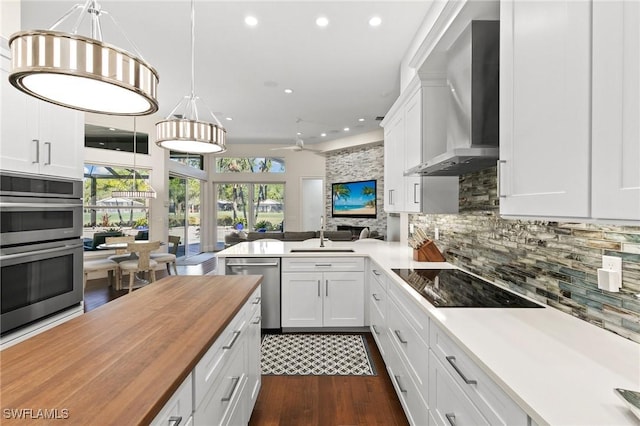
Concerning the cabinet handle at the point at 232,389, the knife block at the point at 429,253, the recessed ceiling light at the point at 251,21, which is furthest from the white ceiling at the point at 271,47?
the cabinet handle at the point at 232,389

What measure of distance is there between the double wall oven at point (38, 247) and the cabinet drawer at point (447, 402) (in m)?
2.37

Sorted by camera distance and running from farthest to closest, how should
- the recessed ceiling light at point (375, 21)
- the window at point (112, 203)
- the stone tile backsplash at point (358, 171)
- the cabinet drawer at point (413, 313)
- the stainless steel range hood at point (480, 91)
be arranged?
the stone tile backsplash at point (358, 171)
the window at point (112, 203)
the recessed ceiling light at point (375, 21)
the stainless steel range hood at point (480, 91)
the cabinet drawer at point (413, 313)

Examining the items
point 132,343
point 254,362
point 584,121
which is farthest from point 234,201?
point 584,121

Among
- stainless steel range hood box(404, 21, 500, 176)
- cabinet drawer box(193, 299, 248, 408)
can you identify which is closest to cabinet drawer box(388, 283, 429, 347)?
stainless steel range hood box(404, 21, 500, 176)

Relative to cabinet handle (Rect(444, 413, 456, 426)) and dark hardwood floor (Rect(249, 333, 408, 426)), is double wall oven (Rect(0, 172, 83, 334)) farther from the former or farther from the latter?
cabinet handle (Rect(444, 413, 456, 426))

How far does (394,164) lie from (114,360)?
2.94m

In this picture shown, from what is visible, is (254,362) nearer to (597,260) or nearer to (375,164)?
(597,260)

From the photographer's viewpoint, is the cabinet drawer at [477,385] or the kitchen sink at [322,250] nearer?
the cabinet drawer at [477,385]

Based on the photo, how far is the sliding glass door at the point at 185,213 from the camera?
307 inches

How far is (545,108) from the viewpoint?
1.05 meters

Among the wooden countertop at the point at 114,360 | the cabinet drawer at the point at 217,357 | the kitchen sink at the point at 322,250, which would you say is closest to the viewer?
the wooden countertop at the point at 114,360

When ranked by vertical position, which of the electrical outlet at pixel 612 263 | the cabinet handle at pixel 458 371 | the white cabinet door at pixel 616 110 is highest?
the white cabinet door at pixel 616 110

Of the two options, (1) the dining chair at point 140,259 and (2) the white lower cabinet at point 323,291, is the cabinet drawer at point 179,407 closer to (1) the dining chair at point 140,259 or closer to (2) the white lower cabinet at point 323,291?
(2) the white lower cabinet at point 323,291

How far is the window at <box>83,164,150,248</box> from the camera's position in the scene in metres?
6.06
